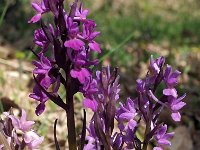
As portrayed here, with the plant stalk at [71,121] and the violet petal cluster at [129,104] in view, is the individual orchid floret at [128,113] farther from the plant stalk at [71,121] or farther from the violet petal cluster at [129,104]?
the plant stalk at [71,121]

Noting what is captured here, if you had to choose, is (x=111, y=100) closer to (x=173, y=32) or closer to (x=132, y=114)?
(x=132, y=114)

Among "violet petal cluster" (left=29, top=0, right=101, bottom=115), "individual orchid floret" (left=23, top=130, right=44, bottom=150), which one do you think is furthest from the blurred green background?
"violet petal cluster" (left=29, top=0, right=101, bottom=115)

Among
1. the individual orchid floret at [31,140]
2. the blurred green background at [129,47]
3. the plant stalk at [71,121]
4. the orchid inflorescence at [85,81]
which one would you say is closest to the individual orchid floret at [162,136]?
the orchid inflorescence at [85,81]

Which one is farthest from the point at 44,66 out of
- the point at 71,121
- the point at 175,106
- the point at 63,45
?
the point at 175,106

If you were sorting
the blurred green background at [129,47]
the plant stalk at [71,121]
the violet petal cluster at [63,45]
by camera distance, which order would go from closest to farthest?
the violet petal cluster at [63,45], the plant stalk at [71,121], the blurred green background at [129,47]

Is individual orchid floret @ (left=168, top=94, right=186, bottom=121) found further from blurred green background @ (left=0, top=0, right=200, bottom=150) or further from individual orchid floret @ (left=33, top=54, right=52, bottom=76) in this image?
blurred green background @ (left=0, top=0, right=200, bottom=150)
